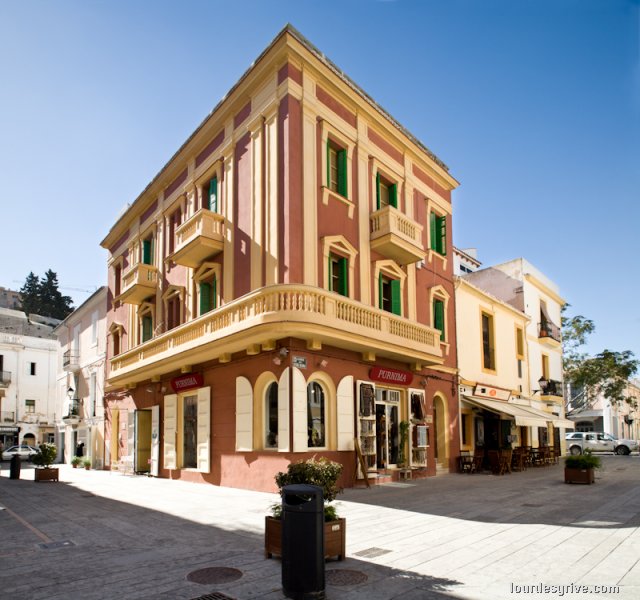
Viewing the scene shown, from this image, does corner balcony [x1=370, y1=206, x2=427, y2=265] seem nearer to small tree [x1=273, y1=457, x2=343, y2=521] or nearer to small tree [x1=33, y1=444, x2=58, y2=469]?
small tree [x1=273, y1=457, x2=343, y2=521]

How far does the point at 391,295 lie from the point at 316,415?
19.0ft

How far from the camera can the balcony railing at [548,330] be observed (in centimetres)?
3309

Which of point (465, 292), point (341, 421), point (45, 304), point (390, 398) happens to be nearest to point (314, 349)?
point (341, 421)

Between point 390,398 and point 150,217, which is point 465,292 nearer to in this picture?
point 390,398

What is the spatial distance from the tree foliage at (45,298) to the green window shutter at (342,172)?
202 feet

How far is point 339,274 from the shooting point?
1702 cm

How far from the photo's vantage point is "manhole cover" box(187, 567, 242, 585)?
6391mm

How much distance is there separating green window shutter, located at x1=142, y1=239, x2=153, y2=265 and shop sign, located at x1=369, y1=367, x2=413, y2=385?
12.4 m

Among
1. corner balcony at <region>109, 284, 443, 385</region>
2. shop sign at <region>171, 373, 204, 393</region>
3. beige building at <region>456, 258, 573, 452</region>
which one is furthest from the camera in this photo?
beige building at <region>456, 258, 573, 452</region>

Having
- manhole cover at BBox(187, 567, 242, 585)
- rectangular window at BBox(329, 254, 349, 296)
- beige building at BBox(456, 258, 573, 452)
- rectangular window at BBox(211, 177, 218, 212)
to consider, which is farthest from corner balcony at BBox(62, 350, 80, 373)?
manhole cover at BBox(187, 567, 242, 585)

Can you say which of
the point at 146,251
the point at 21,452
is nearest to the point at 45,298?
the point at 21,452

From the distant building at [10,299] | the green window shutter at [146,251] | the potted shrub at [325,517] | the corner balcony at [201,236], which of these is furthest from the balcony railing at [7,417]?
the potted shrub at [325,517]

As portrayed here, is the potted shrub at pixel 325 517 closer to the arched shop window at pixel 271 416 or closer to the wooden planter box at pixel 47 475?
the arched shop window at pixel 271 416

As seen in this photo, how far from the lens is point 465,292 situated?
24484mm
